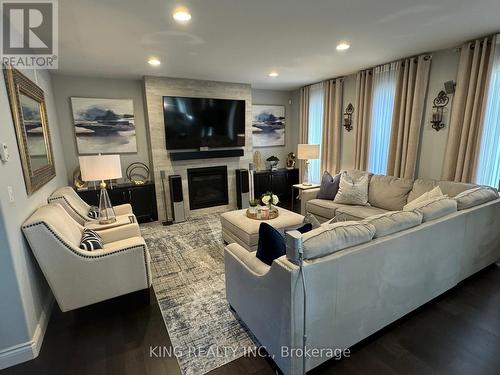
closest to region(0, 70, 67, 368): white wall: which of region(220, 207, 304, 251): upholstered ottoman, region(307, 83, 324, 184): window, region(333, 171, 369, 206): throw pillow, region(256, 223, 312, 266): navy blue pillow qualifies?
region(256, 223, 312, 266): navy blue pillow

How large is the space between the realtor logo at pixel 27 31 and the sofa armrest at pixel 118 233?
1.72m

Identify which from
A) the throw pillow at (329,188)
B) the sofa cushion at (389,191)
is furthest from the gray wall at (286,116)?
the sofa cushion at (389,191)

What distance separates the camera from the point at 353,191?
12.4ft

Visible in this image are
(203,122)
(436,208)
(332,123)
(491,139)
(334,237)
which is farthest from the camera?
(332,123)

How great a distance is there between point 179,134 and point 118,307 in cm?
308

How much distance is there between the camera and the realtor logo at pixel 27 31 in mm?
1922

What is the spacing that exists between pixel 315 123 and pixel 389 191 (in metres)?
2.45

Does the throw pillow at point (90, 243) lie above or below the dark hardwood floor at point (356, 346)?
above

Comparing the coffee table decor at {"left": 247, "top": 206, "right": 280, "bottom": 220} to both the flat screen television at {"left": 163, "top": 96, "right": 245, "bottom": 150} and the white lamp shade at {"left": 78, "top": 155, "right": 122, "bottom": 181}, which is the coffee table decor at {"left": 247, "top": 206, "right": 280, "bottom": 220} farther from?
the flat screen television at {"left": 163, "top": 96, "right": 245, "bottom": 150}

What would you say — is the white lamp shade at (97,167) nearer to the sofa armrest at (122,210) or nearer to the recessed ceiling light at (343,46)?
the sofa armrest at (122,210)

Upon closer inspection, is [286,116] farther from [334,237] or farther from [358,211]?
[334,237]

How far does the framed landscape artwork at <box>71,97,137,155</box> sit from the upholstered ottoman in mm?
2525

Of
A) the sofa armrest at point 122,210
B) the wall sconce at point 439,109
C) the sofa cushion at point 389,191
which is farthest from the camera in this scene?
the sofa armrest at point 122,210

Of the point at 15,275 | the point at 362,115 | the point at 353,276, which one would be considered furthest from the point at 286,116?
the point at 15,275
